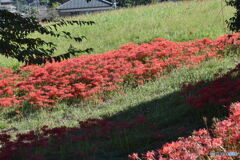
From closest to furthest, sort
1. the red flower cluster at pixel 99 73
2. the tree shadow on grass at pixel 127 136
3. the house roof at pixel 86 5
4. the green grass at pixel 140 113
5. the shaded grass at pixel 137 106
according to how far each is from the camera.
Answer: the tree shadow on grass at pixel 127 136 < the green grass at pixel 140 113 < the shaded grass at pixel 137 106 < the red flower cluster at pixel 99 73 < the house roof at pixel 86 5

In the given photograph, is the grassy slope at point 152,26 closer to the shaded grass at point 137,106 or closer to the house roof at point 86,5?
the shaded grass at point 137,106

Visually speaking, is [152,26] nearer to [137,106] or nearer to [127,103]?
[127,103]

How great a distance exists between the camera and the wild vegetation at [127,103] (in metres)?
4.70

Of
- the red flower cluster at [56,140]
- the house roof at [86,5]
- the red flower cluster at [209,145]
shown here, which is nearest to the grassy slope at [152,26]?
the red flower cluster at [56,140]

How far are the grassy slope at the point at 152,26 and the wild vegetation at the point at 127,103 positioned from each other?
0.36 meters

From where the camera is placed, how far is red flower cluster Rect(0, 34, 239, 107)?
882 centimetres

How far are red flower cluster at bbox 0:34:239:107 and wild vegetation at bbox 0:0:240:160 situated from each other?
26 mm

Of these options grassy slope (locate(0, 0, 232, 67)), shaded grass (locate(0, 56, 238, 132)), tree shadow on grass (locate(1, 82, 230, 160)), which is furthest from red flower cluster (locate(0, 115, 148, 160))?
grassy slope (locate(0, 0, 232, 67))

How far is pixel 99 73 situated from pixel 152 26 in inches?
287

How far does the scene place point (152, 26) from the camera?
53.2ft

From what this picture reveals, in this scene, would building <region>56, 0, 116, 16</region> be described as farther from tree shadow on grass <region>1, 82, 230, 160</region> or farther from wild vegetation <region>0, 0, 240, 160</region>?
tree shadow on grass <region>1, 82, 230, 160</region>

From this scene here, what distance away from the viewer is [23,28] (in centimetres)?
412

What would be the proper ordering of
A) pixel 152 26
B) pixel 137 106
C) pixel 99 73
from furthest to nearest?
1. pixel 152 26
2. pixel 99 73
3. pixel 137 106

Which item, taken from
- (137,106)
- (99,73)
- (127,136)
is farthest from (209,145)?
(99,73)
